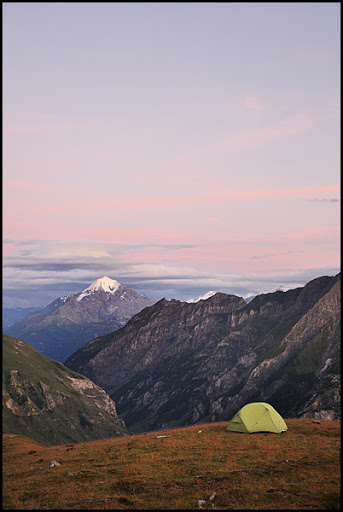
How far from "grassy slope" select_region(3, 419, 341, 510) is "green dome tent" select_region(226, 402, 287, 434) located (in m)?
3.83

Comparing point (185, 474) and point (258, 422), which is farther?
point (258, 422)

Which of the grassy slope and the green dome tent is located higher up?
the grassy slope

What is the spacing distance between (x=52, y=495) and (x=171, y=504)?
11.0 metres

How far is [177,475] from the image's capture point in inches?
1549

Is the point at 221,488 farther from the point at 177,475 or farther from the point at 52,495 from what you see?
the point at 52,495

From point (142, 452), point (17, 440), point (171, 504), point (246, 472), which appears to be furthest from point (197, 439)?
point (17, 440)

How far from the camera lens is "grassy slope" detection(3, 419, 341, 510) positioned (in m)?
32.2

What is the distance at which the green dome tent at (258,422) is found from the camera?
62.5 meters

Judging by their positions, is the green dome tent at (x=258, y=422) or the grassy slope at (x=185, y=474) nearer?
the grassy slope at (x=185, y=474)

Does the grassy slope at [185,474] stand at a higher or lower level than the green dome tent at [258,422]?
higher

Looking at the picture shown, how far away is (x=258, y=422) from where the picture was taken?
63.9m

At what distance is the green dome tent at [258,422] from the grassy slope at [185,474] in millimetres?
3827

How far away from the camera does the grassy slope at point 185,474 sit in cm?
3222

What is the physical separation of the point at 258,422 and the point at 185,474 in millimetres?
27809
